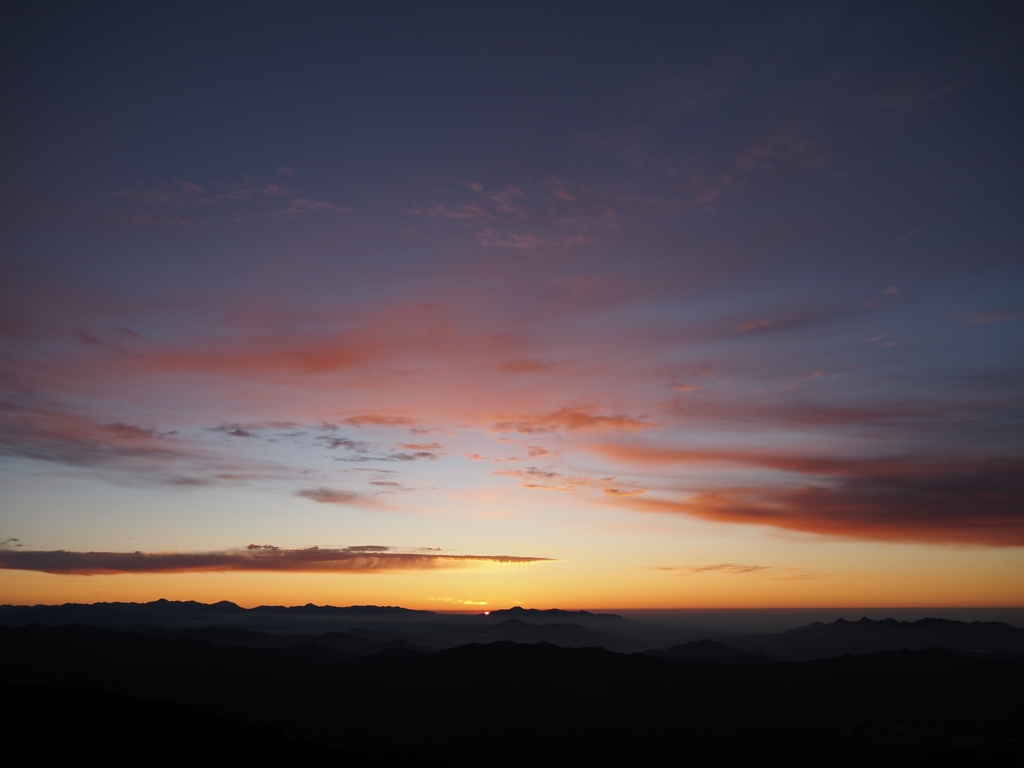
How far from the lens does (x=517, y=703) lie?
446 ft

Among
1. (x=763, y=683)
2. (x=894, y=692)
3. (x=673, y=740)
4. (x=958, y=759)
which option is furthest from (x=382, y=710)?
(x=894, y=692)

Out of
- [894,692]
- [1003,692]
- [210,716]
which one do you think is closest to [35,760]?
[210,716]

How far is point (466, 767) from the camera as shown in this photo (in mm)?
67000

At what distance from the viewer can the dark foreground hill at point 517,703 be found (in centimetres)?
6359

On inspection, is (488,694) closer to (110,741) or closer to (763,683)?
(763,683)

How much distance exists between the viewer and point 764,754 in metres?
85.9

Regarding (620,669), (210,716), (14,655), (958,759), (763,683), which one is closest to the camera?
(210,716)

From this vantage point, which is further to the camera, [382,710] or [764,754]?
[382,710]

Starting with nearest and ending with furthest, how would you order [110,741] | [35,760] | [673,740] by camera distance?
[35,760] < [110,741] < [673,740]

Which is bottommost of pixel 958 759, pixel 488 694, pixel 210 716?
pixel 488 694

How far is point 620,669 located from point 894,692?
63477 millimetres

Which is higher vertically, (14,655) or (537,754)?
(14,655)

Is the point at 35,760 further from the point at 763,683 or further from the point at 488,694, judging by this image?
the point at 763,683

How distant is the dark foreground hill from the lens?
6359 centimetres
